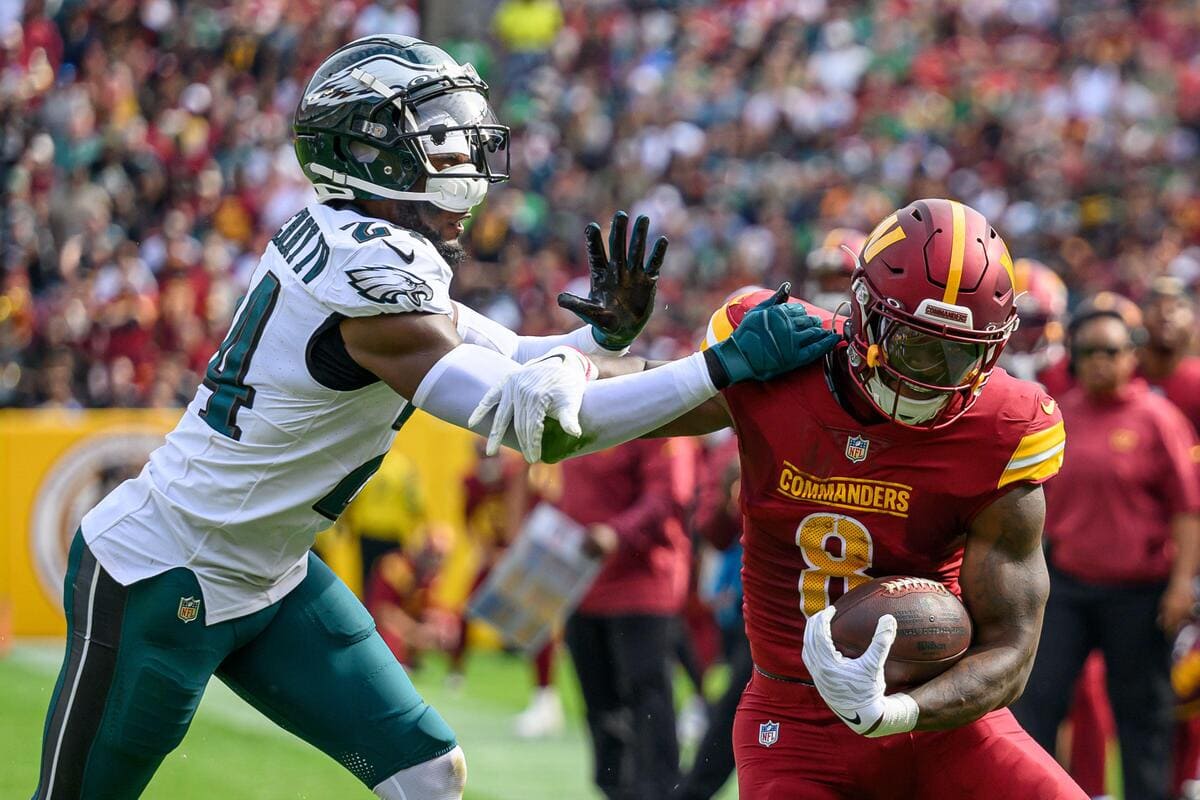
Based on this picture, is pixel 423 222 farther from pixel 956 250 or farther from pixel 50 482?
pixel 50 482

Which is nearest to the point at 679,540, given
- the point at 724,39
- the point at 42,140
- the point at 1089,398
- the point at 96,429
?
the point at 1089,398

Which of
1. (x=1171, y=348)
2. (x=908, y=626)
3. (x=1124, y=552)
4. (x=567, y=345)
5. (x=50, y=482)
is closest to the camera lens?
(x=908, y=626)

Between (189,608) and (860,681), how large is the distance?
139 cm

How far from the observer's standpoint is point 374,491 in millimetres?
10133

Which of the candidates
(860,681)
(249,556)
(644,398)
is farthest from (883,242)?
(249,556)

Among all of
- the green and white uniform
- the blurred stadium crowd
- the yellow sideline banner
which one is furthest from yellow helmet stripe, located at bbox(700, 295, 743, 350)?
the yellow sideline banner

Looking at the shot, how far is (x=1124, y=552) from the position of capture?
Result: 6.02 meters

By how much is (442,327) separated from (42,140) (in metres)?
10.3

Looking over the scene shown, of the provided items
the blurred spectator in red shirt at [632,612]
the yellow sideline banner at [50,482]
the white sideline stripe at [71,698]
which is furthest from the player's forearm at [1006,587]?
the yellow sideline banner at [50,482]

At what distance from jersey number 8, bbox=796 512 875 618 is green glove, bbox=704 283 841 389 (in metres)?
0.31

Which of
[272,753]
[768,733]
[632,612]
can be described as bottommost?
[272,753]

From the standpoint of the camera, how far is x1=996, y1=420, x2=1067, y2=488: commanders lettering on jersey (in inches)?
129

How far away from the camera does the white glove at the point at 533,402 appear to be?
10.3 feet

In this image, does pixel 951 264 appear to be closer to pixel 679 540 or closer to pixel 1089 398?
pixel 1089 398
